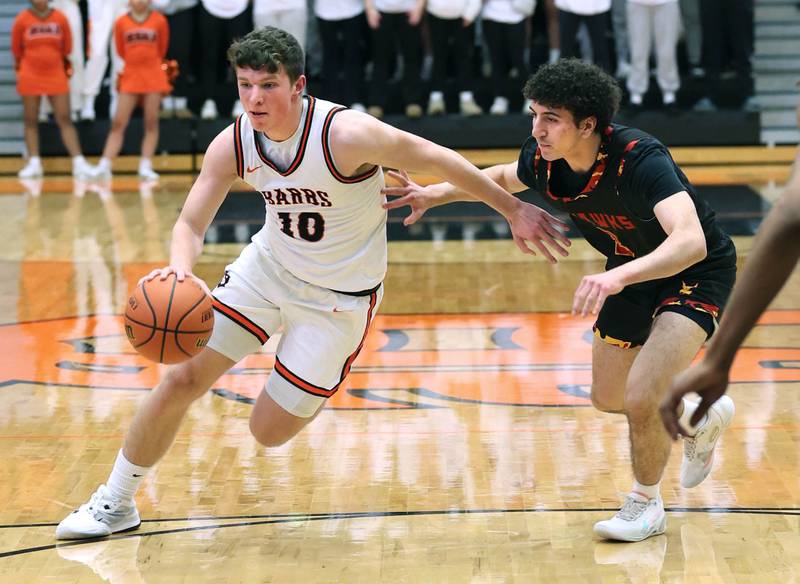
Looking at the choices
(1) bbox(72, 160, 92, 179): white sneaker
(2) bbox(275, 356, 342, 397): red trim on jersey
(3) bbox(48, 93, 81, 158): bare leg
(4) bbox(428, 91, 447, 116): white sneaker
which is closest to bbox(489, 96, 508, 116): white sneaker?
(4) bbox(428, 91, 447, 116): white sneaker

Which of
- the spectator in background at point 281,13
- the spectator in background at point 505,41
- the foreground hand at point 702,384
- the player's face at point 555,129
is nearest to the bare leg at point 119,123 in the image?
the spectator in background at point 281,13

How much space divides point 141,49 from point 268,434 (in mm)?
9366

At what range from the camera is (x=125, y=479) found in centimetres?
464

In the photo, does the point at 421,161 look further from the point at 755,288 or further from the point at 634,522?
the point at 755,288

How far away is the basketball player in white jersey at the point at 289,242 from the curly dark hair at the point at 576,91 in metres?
0.37

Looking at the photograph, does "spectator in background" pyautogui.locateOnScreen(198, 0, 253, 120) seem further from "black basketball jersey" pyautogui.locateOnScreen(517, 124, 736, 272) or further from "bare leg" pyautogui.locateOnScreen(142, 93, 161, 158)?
"black basketball jersey" pyautogui.locateOnScreen(517, 124, 736, 272)

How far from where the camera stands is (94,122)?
581 inches

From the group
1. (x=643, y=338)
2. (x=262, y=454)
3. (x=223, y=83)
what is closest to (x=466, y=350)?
(x=262, y=454)

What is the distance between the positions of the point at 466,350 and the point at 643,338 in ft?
8.09

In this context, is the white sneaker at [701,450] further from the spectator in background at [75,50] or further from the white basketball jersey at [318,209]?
the spectator in background at [75,50]

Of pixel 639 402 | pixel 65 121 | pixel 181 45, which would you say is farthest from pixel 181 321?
pixel 181 45

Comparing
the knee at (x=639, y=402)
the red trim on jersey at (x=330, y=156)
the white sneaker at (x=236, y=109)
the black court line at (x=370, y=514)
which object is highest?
the red trim on jersey at (x=330, y=156)

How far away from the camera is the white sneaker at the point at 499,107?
46.5 feet

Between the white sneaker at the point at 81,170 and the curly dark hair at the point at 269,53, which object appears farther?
the white sneaker at the point at 81,170
